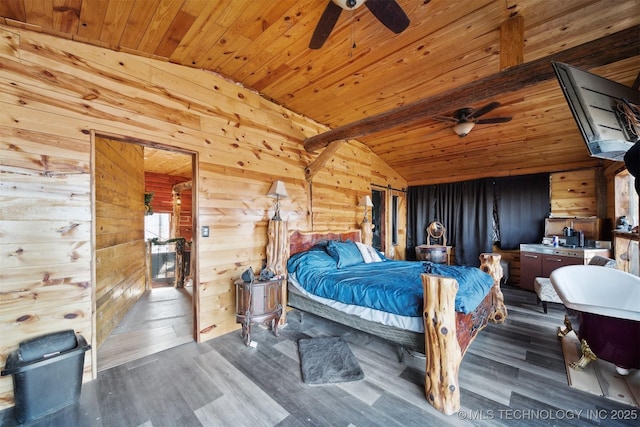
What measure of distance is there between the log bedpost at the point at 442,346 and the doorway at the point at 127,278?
2.37 metres

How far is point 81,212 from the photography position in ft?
6.62

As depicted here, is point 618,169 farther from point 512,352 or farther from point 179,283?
point 179,283

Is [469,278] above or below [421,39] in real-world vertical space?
below

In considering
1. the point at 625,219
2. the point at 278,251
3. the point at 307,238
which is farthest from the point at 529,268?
the point at 278,251

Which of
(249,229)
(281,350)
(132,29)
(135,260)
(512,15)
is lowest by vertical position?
(281,350)

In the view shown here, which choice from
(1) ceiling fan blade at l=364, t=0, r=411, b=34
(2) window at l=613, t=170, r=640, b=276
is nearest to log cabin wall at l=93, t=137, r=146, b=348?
(1) ceiling fan blade at l=364, t=0, r=411, b=34

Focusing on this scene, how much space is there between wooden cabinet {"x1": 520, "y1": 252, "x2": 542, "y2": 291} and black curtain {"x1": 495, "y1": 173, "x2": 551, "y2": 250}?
0.61 m

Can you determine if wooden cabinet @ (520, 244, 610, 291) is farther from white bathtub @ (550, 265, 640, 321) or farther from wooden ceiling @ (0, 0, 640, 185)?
wooden ceiling @ (0, 0, 640, 185)

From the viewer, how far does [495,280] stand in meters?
3.04

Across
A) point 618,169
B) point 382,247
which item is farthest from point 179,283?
point 618,169

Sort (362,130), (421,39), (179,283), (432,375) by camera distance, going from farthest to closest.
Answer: (179,283)
(362,130)
(421,39)
(432,375)

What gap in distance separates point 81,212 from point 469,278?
3.54 meters

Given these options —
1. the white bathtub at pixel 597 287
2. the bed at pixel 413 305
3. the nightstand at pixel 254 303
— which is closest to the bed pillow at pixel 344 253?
the bed at pixel 413 305

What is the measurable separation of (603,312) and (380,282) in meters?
1.70
